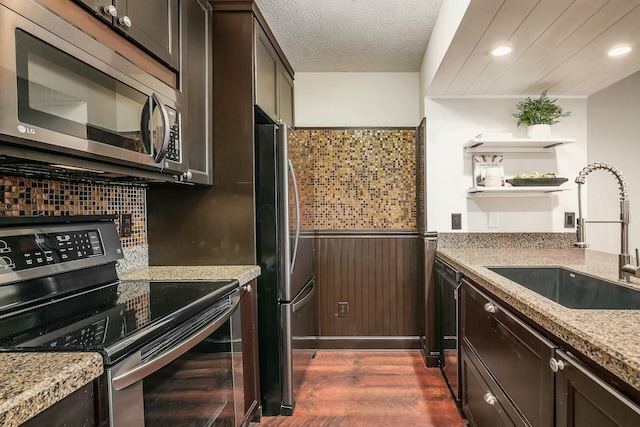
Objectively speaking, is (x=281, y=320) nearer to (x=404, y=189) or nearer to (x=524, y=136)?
(x=404, y=189)

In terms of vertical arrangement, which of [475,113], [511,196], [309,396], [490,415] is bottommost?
[309,396]

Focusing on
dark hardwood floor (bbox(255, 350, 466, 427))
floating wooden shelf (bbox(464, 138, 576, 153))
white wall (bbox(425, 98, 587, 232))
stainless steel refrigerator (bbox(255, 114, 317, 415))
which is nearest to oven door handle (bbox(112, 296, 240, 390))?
stainless steel refrigerator (bbox(255, 114, 317, 415))

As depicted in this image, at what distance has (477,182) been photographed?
8.45 ft

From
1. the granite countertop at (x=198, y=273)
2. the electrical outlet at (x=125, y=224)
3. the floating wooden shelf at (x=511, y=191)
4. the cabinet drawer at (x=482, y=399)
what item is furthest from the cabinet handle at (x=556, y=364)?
the electrical outlet at (x=125, y=224)

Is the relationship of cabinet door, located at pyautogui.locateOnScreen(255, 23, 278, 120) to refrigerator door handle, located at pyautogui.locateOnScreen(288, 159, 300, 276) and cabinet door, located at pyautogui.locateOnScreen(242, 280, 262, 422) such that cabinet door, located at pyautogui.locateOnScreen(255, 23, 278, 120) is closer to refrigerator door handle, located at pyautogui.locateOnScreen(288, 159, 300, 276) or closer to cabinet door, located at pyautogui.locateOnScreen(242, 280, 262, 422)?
refrigerator door handle, located at pyautogui.locateOnScreen(288, 159, 300, 276)

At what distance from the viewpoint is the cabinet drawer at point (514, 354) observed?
107 centimetres

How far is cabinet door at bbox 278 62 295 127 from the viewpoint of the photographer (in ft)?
8.02

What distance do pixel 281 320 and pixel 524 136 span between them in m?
2.17

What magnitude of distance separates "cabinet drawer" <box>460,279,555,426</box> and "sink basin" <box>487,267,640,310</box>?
0.31 m

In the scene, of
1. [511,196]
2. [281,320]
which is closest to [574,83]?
[511,196]

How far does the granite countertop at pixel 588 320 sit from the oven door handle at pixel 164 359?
107 cm

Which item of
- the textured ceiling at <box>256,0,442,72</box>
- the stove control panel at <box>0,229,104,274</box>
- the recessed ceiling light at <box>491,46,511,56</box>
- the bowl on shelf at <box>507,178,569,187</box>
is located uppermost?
the textured ceiling at <box>256,0,442,72</box>


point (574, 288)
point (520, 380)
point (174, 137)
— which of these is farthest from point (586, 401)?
point (174, 137)

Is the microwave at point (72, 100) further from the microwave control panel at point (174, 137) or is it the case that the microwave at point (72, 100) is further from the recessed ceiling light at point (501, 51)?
the recessed ceiling light at point (501, 51)
